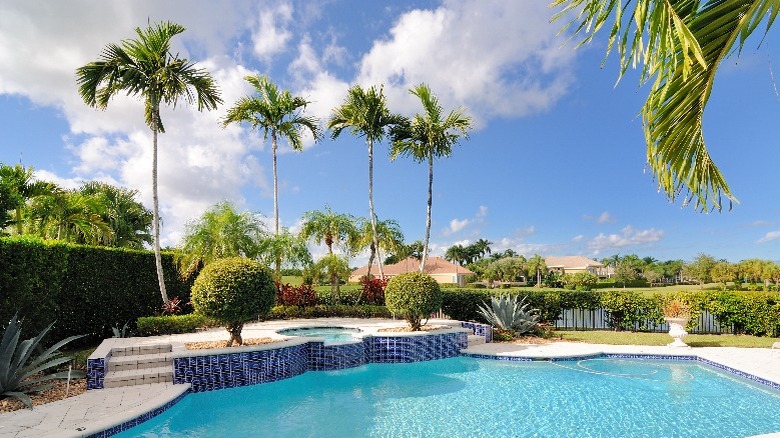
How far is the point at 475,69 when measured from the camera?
12.2 m

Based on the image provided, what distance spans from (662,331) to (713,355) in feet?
15.3

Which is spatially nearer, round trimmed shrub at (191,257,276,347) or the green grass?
round trimmed shrub at (191,257,276,347)

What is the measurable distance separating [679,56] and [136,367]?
9214 millimetres

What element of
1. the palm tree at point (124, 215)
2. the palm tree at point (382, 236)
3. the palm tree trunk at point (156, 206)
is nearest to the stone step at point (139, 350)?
the palm tree trunk at point (156, 206)

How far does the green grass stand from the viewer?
12430 millimetres

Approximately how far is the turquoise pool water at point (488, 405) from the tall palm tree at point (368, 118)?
432 inches

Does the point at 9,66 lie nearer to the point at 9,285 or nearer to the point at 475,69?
the point at 9,285

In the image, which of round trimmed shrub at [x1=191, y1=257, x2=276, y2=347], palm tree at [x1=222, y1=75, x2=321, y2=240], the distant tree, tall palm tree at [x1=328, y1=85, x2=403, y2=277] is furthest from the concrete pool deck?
the distant tree

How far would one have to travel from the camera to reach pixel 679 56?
344 cm

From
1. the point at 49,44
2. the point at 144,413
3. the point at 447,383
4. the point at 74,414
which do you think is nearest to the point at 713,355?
the point at 447,383

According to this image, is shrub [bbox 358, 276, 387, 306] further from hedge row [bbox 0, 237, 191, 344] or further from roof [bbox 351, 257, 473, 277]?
roof [bbox 351, 257, 473, 277]

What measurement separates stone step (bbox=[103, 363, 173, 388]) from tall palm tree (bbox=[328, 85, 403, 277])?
11.9 metres

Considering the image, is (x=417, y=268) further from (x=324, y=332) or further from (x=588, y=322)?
(x=324, y=332)

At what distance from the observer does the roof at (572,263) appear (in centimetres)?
9062
